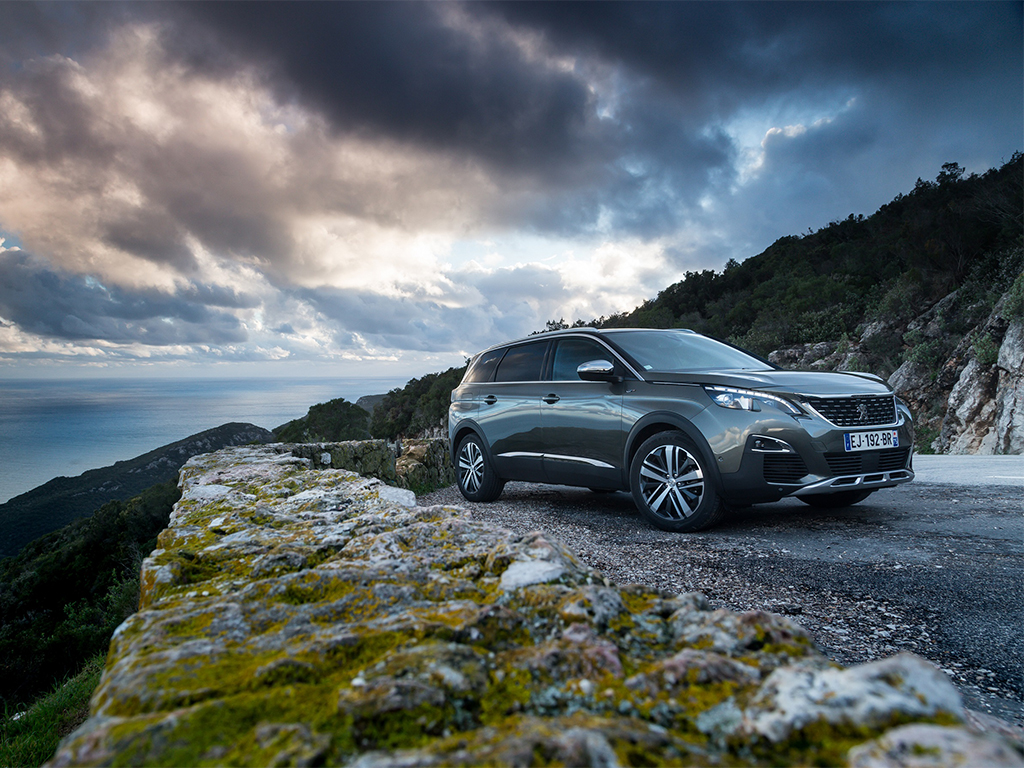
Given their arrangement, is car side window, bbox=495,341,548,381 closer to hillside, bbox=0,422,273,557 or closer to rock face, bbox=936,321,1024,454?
rock face, bbox=936,321,1024,454

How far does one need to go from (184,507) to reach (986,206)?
26439 mm

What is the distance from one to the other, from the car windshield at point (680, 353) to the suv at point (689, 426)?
0.06 ft

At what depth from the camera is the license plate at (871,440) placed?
4.32m

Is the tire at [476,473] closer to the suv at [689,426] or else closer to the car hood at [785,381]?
the suv at [689,426]

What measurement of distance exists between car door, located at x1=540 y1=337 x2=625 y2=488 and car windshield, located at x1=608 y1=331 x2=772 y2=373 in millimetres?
277

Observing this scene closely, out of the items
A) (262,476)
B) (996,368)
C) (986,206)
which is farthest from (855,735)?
(986,206)

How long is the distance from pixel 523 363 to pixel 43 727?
4654mm

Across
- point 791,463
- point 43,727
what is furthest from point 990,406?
point 43,727

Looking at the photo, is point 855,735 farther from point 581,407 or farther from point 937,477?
point 937,477

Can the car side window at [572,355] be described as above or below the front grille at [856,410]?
above

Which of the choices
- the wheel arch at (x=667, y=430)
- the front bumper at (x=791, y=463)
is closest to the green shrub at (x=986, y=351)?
the front bumper at (x=791, y=463)

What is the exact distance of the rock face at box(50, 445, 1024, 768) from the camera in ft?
2.76

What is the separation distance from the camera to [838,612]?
2717 millimetres

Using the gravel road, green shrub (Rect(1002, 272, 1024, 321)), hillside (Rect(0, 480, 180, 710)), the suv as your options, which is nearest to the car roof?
the suv
